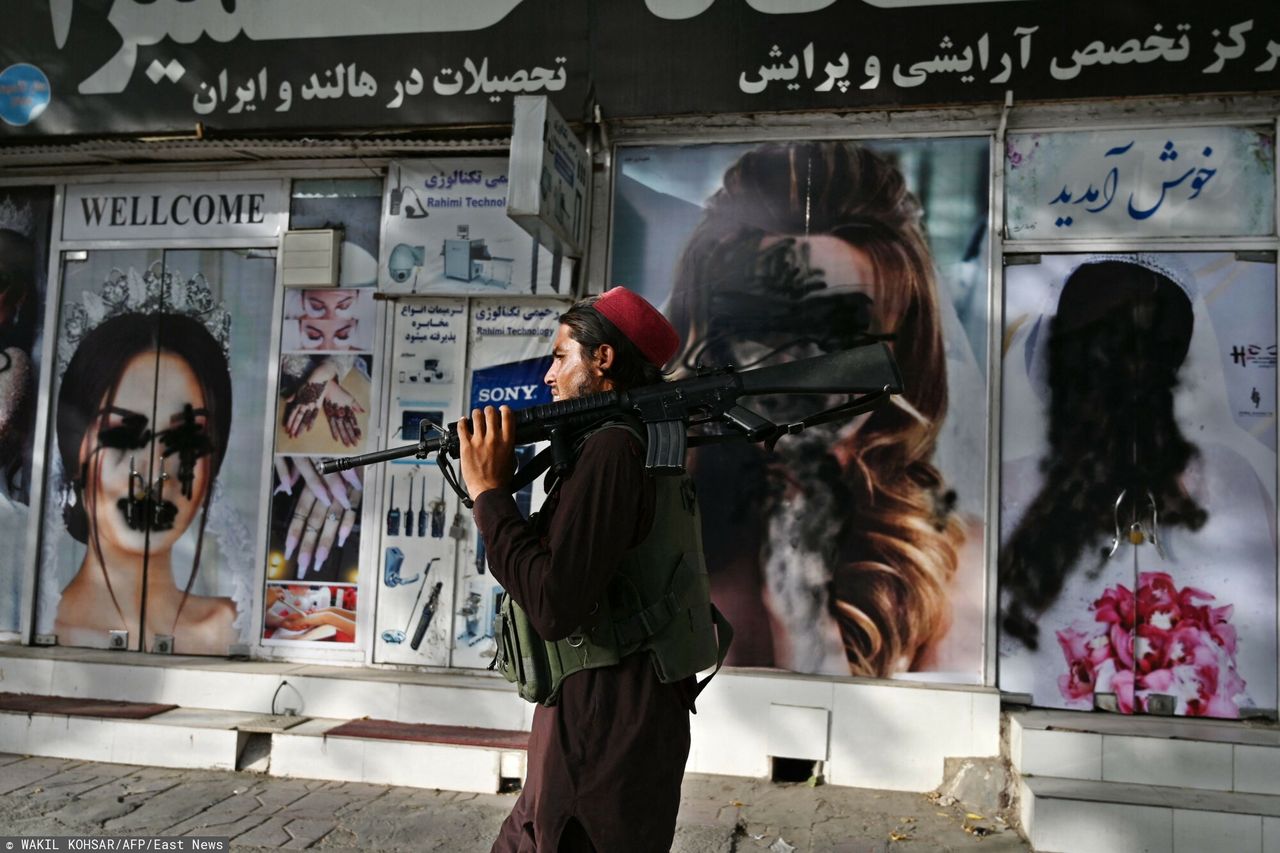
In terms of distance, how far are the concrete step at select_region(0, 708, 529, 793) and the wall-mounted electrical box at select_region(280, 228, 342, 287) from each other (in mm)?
2610

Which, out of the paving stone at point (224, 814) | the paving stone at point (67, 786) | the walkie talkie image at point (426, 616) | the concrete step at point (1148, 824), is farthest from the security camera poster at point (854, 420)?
the paving stone at point (67, 786)

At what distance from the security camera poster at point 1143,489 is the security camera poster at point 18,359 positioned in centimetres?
616

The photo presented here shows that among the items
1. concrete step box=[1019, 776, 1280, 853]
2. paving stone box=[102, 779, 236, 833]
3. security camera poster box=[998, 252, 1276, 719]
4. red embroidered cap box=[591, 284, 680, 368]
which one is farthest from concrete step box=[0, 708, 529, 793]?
red embroidered cap box=[591, 284, 680, 368]

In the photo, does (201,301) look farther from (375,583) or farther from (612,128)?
(612,128)

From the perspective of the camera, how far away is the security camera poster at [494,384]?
19.6 feet

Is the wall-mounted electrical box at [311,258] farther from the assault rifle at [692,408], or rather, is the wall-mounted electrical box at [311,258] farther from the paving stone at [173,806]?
the assault rifle at [692,408]

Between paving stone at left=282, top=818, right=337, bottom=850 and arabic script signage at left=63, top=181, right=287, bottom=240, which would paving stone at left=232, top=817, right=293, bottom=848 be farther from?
arabic script signage at left=63, top=181, right=287, bottom=240

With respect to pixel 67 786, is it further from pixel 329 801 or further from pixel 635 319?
pixel 635 319

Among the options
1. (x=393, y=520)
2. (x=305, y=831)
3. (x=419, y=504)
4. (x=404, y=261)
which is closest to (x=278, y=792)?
(x=305, y=831)

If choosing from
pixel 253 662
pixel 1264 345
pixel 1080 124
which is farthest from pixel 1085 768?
pixel 253 662

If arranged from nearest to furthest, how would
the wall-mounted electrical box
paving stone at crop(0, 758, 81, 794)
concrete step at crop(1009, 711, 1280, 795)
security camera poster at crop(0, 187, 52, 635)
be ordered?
1. concrete step at crop(1009, 711, 1280, 795)
2. paving stone at crop(0, 758, 81, 794)
3. the wall-mounted electrical box
4. security camera poster at crop(0, 187, 52, 635)

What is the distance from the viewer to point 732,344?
5.77 meters

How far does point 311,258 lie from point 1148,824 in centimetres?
541

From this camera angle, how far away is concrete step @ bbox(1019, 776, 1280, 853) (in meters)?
4.29
